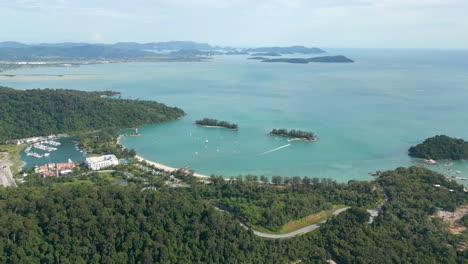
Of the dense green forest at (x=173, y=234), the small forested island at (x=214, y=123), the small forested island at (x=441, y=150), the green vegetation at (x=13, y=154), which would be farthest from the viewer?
the small forested island at (x=214, y=123)

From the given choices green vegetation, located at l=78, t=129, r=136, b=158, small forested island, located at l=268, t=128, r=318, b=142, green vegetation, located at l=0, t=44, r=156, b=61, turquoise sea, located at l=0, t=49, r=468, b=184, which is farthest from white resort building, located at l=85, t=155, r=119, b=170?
green vegetation, located at l=0, t=44, r=156, b=61

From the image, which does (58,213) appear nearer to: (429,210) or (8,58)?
(429,210)

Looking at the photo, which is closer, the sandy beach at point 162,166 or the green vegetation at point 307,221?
the green vegetation at point 307,221

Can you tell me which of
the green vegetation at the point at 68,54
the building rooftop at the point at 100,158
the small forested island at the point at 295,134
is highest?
the green vegetation at the point at 68,54

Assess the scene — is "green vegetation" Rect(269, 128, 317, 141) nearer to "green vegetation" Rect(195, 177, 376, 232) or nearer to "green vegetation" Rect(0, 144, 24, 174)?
"green vegetation" Rect(195, 177, 376, 232)

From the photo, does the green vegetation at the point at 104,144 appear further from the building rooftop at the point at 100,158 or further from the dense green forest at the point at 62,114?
the dense green forest at the point at 62,114

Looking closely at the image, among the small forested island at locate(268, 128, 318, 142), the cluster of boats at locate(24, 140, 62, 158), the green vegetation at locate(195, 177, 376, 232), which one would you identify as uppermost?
the small forested island at locate(268, 128, 318, 142)

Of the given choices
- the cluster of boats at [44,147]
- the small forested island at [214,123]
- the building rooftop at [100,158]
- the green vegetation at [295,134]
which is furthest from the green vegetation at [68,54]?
the green vegetation at [295,134]
